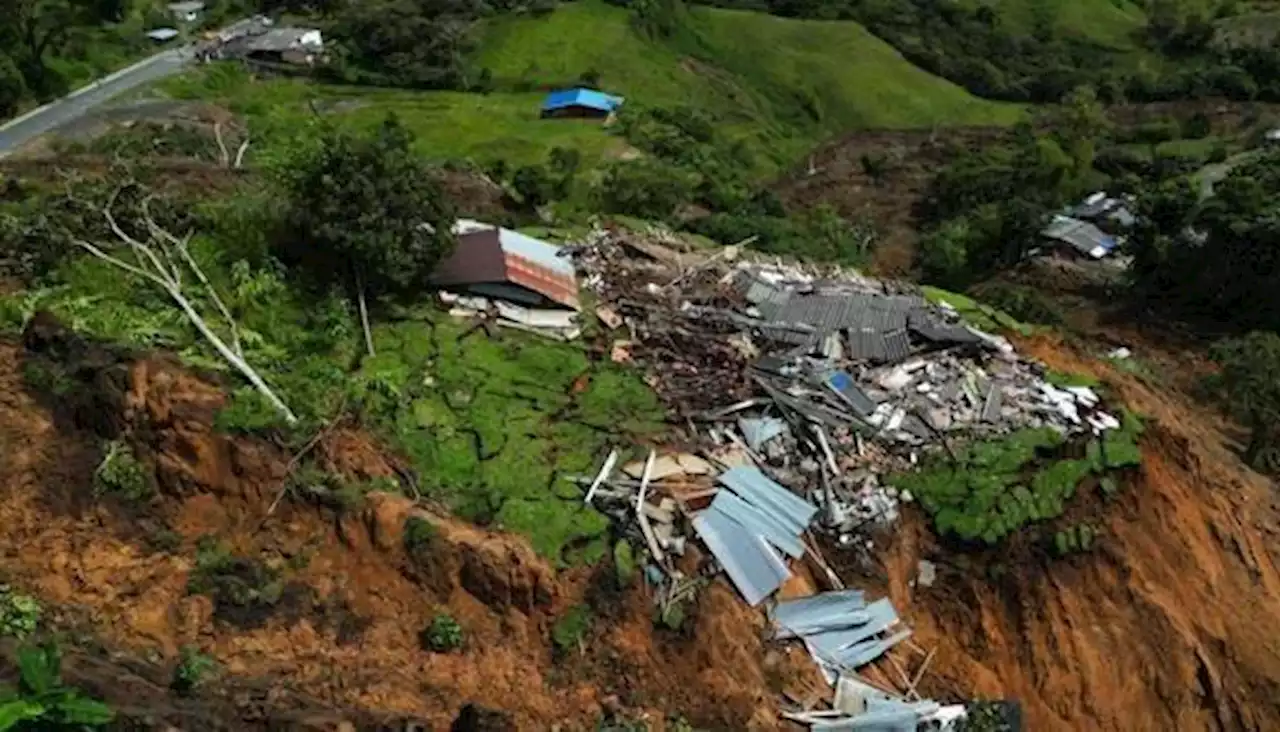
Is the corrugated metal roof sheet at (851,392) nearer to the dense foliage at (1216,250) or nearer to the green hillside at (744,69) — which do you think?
the dense foliage at (1216,250)

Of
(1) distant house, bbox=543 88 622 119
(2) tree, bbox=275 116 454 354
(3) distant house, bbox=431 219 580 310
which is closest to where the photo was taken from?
(2) tree, bbox=275 116 454 354

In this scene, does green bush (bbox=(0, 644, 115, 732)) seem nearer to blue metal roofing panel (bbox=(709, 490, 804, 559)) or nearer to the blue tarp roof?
blue metal roofing panel (bbox=(709, 490, 804, 559))

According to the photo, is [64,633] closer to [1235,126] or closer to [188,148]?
[188,148]

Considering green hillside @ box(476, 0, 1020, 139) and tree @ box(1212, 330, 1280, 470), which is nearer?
tree @ box(1212, 330, 1280, 470)

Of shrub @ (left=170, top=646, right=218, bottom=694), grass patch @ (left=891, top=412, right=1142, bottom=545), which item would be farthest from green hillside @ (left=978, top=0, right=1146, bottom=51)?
shrub @ (left=170, top=646, right=218, bottom=694)

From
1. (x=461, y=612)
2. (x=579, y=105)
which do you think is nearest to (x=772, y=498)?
(x=461, y=612)

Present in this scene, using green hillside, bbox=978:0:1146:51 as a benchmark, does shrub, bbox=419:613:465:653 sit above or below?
above
